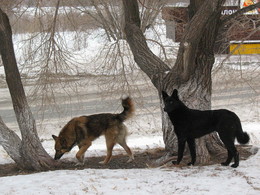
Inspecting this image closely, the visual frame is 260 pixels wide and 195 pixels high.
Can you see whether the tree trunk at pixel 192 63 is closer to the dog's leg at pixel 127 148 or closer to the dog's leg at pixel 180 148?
the dog's leg at pixel 180 148

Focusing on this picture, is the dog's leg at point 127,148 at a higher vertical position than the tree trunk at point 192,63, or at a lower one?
lower

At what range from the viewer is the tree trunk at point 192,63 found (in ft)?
23.3

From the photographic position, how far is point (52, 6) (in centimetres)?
1134

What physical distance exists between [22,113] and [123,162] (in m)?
2.41

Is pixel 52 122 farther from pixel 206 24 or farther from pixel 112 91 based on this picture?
pixel 206 24

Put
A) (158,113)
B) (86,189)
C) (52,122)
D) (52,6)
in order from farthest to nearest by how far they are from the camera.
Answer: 1. (158,113)
2. (52,122)
3. (52,6)
4. (86,189)

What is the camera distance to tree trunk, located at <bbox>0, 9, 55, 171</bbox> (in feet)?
25.1

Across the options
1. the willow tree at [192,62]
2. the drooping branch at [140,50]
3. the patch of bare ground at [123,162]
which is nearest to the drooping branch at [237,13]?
the willow tree at [192,62]

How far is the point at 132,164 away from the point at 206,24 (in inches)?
129

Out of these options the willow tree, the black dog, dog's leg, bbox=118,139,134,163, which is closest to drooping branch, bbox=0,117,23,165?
dog's leg, bbox=118,139,134,163

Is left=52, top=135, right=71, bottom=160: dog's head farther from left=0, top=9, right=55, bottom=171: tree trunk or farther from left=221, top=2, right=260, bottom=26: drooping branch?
left=221, top=2, right=260, bottom=26: drooping branch

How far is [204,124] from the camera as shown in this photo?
6805 mm

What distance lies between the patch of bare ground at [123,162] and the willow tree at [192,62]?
377 mm

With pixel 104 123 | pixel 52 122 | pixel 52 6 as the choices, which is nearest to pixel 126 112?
pixel 104 123
